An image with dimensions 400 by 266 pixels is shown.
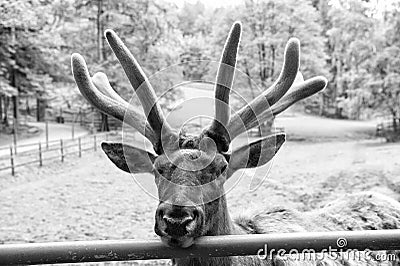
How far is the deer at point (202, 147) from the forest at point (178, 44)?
58.7 ft

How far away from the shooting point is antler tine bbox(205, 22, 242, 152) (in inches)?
108

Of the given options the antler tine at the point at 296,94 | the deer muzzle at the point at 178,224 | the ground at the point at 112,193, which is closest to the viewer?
the deer muzzle at the point at 178,224

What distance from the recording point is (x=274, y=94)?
3070 millimetres

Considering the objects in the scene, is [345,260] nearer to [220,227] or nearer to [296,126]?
[220,227]

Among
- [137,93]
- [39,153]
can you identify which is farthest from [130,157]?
[39,153]

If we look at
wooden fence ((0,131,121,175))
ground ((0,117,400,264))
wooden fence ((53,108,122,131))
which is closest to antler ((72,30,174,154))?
ground ((0,117,400,264))

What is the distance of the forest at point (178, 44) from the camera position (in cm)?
2127

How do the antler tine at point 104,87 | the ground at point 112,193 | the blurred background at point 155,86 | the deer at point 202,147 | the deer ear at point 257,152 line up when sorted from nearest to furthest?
the deer at point 202,147, the deer ear at point 257,152, the antler tine at point 104,87, the ground at point 112,193, the blurred background at point 155,86

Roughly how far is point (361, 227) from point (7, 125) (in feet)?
78.3

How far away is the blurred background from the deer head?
6.03 metres

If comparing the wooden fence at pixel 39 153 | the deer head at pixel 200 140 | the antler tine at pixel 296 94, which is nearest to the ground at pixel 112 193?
the wooden fence at pixel 39 153

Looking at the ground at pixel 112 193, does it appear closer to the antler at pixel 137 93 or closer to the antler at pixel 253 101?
the antler at pixel 253 101

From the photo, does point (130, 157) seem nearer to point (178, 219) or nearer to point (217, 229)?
point (217, 229)

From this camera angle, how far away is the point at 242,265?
2.81m
